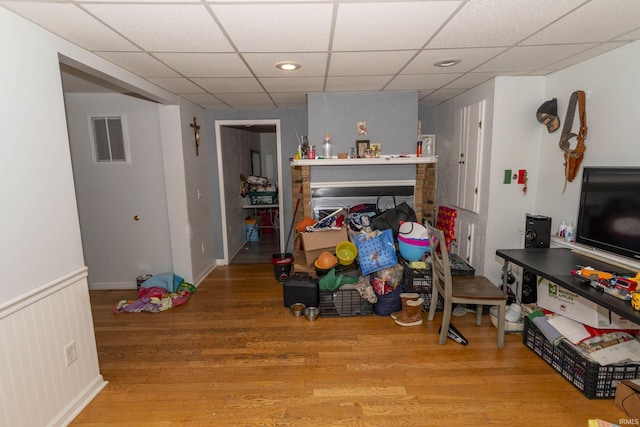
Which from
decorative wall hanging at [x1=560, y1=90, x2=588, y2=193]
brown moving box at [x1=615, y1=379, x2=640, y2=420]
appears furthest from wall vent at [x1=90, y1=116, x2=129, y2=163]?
brown moving box at [x1=615, y1=379, x2=640, y2=420]

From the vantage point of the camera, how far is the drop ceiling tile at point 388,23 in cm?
163

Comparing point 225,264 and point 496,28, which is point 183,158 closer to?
point 225,264

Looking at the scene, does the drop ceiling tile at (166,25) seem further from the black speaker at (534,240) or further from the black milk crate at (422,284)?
the black speaker at (534,240)

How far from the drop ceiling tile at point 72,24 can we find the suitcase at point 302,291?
2375 mm

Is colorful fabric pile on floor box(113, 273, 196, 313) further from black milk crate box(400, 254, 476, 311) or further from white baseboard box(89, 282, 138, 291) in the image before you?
black milk crate box(400, 254, 476, 311)

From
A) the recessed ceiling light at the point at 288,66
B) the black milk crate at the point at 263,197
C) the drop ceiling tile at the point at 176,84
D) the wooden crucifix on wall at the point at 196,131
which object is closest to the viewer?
the recessed ceiling light at the point at 288,66

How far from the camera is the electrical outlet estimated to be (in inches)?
75.2

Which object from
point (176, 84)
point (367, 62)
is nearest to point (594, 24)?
point (367, 62)

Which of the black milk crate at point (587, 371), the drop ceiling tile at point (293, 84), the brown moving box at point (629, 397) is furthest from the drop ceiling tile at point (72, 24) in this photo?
the brown moving box at point (629, 397)

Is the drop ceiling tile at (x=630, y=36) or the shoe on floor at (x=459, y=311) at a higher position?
the drop ceiling tile at (x=630, y=36)

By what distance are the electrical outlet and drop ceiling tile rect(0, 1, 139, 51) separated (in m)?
1.92

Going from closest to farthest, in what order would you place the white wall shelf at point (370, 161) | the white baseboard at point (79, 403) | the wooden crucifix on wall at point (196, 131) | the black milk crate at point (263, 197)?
the white baseboard at point (79, 403) → the white wall shelf at point (370, 161) → the wooden crucifix on wall at point (196, 131) → the black milk crate at point (263, 197)

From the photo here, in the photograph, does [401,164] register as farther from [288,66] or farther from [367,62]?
[288,66]

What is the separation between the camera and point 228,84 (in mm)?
3098
